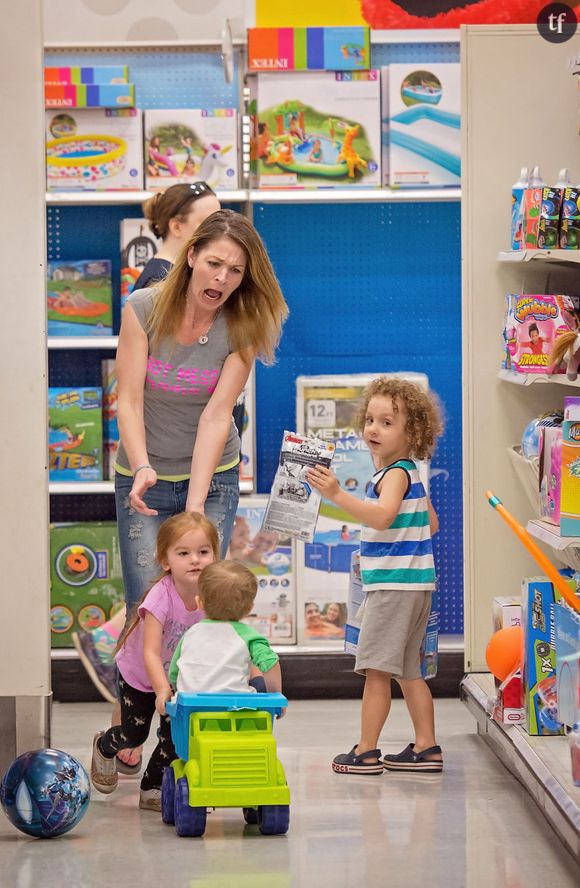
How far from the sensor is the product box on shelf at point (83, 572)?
5141 mm

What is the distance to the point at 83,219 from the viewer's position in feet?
17.7

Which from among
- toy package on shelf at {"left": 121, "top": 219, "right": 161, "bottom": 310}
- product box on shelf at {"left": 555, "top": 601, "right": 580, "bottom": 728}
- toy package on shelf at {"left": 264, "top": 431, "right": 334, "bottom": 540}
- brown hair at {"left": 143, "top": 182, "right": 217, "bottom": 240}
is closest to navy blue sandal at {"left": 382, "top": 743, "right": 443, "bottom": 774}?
product box on shelf at {"left": 555, "top": 601, "right": 580, "bottom": 728}

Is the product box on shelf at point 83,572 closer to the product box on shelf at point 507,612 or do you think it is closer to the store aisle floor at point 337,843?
the store aisle floor at point 337,843

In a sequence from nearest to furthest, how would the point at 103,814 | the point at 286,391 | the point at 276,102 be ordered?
the point at 103,814
the point at 276,102
the point at 286,391

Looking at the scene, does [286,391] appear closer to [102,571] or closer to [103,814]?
[102,571]

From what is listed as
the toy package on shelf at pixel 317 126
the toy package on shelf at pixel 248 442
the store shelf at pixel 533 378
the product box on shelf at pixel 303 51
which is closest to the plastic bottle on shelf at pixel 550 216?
the store shelf at pixel 533 378

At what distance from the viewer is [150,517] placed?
3.76 meters

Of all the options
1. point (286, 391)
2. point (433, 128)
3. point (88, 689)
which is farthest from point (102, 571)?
point (433, 128)

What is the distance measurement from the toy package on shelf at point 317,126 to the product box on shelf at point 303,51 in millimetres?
36

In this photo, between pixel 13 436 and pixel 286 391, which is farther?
pixel 286 391

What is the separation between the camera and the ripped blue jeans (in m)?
3.76

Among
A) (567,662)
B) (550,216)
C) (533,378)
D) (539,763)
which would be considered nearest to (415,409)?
(533,378)

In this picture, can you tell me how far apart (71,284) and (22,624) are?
1.83 meters

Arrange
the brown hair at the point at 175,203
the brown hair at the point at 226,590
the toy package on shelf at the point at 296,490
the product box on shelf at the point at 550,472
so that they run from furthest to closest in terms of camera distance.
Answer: the brown hair at the point at 175,203 < the toy package on shelf at the point at 296,490 < the product box on shelf at the point at 550,472 < the brown hair at the point at 226,590
